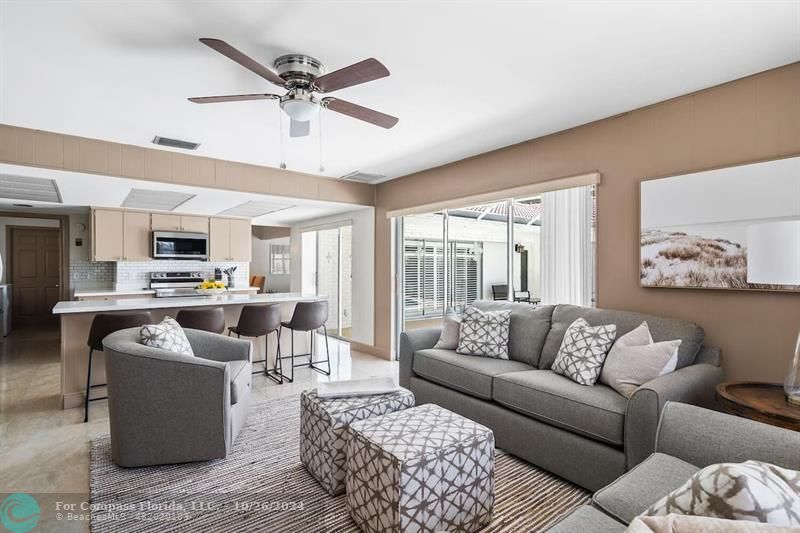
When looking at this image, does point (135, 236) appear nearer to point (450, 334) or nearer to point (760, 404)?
point (450, 334)

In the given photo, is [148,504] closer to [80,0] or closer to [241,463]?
[241,463]

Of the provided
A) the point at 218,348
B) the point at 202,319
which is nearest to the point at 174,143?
the point at 202,319

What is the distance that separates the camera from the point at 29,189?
15.2 feet

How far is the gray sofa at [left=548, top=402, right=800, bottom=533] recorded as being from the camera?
4.23ft

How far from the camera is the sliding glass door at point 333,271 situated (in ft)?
23.0

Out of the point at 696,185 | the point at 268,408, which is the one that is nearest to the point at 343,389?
the point at 268,408

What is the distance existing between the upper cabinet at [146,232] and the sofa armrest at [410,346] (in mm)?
4937

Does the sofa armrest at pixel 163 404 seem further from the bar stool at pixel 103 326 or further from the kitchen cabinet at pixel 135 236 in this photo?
the kitchen cabinet at pixel 135 236

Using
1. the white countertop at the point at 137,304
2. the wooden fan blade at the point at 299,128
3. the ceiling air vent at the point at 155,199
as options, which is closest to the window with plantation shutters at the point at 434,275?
the white countertop at the point at 137,304

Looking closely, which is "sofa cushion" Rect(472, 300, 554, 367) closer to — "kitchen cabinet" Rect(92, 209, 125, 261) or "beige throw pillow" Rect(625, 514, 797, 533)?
"beige throw pillow" Rect(625, 514, 797, 533)

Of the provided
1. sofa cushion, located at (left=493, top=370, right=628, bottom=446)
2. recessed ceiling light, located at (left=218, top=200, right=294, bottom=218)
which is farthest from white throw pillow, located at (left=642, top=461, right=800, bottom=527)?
recessed ceiling light, located at (left=218, top=200, right=294, bottom=218)

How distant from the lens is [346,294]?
7.09 meters

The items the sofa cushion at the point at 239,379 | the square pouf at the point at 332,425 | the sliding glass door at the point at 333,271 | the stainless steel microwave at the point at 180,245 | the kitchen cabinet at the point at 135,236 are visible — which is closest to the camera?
the square pouf at the point at 332,425

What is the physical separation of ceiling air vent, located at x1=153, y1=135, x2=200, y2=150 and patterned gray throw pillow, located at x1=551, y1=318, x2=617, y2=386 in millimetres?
3764
